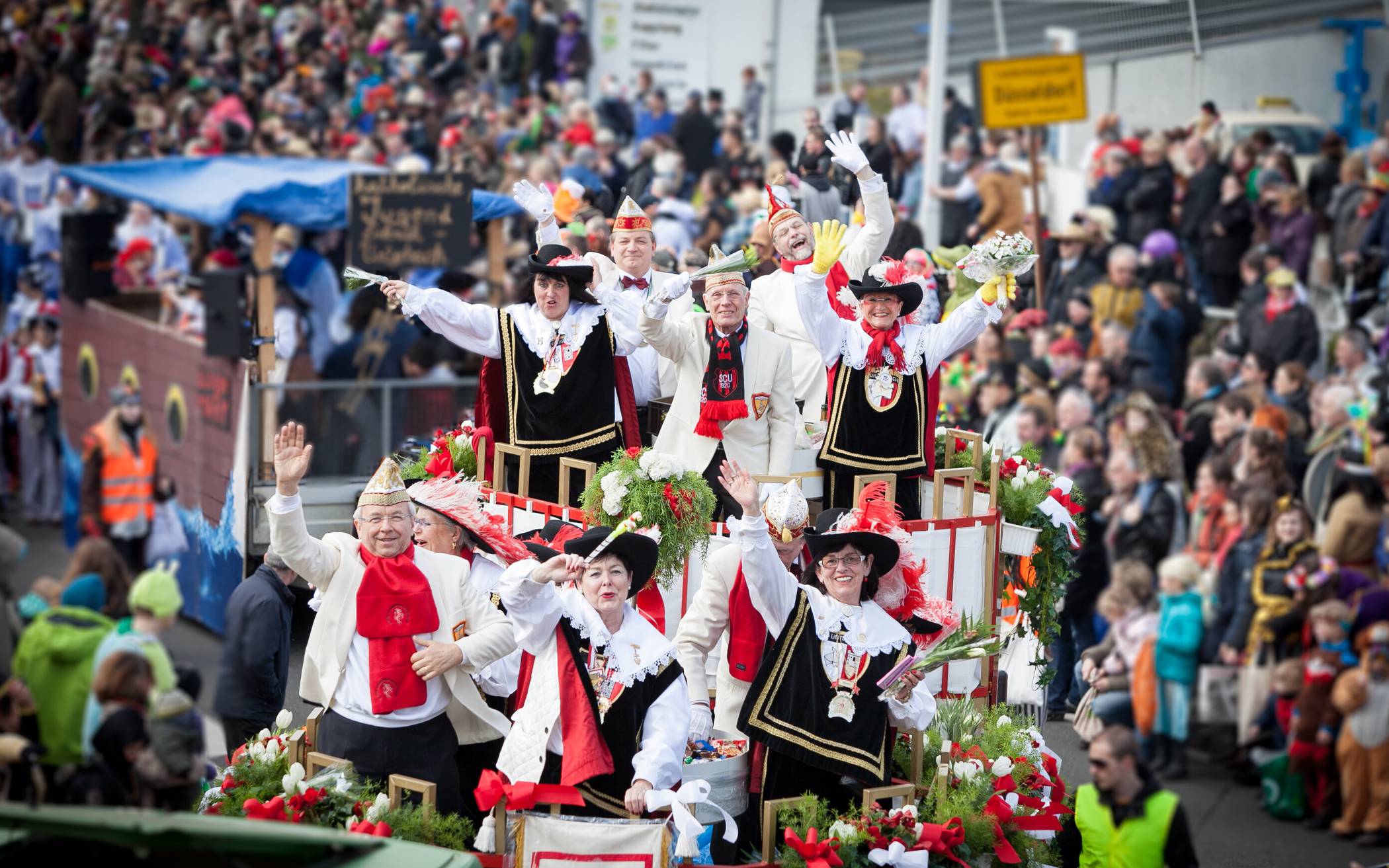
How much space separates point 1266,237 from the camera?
1498 cm

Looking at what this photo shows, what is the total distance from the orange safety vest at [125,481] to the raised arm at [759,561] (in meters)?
5.41

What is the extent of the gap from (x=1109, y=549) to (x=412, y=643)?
633 centimetres

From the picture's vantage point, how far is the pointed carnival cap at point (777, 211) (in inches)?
380

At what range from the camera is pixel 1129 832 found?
688 cm

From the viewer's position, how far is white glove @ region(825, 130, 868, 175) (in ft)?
30.8

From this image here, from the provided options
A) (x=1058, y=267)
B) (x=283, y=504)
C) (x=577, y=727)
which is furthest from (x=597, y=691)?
(x=1058, y=267)

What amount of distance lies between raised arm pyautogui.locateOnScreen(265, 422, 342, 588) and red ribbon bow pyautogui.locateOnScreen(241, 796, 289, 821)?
87cm

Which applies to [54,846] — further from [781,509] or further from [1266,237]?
[1266,237]

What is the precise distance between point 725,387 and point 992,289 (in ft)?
4.64

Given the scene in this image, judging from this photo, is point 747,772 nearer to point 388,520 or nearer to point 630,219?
point 388,520

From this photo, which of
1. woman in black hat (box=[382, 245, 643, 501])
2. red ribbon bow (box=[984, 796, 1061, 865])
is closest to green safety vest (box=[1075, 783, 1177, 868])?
red ribbon bow (box=[984, 796, 1061, 865])

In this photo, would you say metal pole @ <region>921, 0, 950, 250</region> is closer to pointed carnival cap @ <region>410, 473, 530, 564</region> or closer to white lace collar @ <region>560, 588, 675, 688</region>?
pointed carnival cap @ <region>410, 473, 530, 564</region>

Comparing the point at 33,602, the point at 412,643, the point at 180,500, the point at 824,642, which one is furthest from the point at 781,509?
the point at 180,500

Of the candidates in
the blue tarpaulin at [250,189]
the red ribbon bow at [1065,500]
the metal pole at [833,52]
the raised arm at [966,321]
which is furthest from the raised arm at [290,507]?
the metal pole at [833,52]
